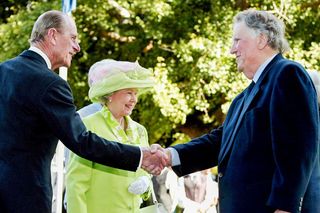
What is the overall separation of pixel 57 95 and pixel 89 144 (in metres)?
0.43

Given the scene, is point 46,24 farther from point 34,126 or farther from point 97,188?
point 97,188

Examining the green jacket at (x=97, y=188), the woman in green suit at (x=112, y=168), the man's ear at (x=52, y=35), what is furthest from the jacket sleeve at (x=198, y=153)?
the man's ear at (x=52, y=35)

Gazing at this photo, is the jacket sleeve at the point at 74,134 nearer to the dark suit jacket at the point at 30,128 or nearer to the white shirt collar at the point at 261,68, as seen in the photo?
the dark suit jacket at the point at 30,128

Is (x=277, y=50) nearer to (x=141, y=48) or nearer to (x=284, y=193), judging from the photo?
(x=284, y=193)

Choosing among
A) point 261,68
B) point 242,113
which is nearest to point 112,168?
point 242,113

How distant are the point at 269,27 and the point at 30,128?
150 centimetres

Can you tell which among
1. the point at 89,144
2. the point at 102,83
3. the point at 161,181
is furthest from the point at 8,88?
the point at 161,181

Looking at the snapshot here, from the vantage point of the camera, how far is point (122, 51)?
1802 centimetres

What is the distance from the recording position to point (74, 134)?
4.66 metres

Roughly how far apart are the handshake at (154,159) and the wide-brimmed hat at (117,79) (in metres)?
0.45

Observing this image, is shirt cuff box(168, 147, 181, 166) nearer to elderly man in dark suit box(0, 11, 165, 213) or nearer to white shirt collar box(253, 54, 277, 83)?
elderly man in dark suit box(0, 11, 165, 213)

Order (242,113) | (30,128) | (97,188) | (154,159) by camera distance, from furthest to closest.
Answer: (154,159), (97,188), (242,113), (30,128)

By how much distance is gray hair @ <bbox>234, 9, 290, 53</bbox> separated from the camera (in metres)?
4.73

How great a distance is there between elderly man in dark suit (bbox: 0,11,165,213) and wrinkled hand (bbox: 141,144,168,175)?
0.42 m
